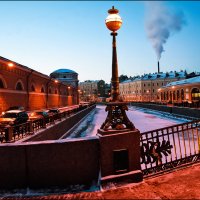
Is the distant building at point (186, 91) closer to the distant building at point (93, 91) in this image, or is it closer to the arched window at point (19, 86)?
the arched window at point (19, 86)

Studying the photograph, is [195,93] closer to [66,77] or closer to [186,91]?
[186,91]

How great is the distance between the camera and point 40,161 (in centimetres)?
547

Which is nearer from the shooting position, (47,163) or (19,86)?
(47,163)

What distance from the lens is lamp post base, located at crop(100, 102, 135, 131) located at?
19.6 feet

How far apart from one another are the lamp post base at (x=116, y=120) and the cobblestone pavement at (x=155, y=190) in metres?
1.40

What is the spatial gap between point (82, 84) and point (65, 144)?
576ft

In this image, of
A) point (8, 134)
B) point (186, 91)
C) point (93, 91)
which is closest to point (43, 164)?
point (8, 134)

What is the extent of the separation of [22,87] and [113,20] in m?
26.3

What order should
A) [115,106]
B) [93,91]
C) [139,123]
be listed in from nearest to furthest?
[115,106] → [139,123] → [93,91]

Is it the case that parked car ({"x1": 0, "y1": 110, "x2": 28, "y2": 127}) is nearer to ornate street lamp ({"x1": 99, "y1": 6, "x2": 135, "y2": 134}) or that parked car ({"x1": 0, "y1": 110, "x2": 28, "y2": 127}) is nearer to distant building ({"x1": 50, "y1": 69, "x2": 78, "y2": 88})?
ornate street lamp ({"x1": 99, "y1": 6, "x2": 135, "y2": 134})

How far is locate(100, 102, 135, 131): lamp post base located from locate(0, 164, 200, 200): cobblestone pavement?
1.40 metres

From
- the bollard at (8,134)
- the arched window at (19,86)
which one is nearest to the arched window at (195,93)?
the arched window at (19,86)

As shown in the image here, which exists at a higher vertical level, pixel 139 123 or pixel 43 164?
pixel 43 164

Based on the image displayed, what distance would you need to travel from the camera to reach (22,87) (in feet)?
99.0
